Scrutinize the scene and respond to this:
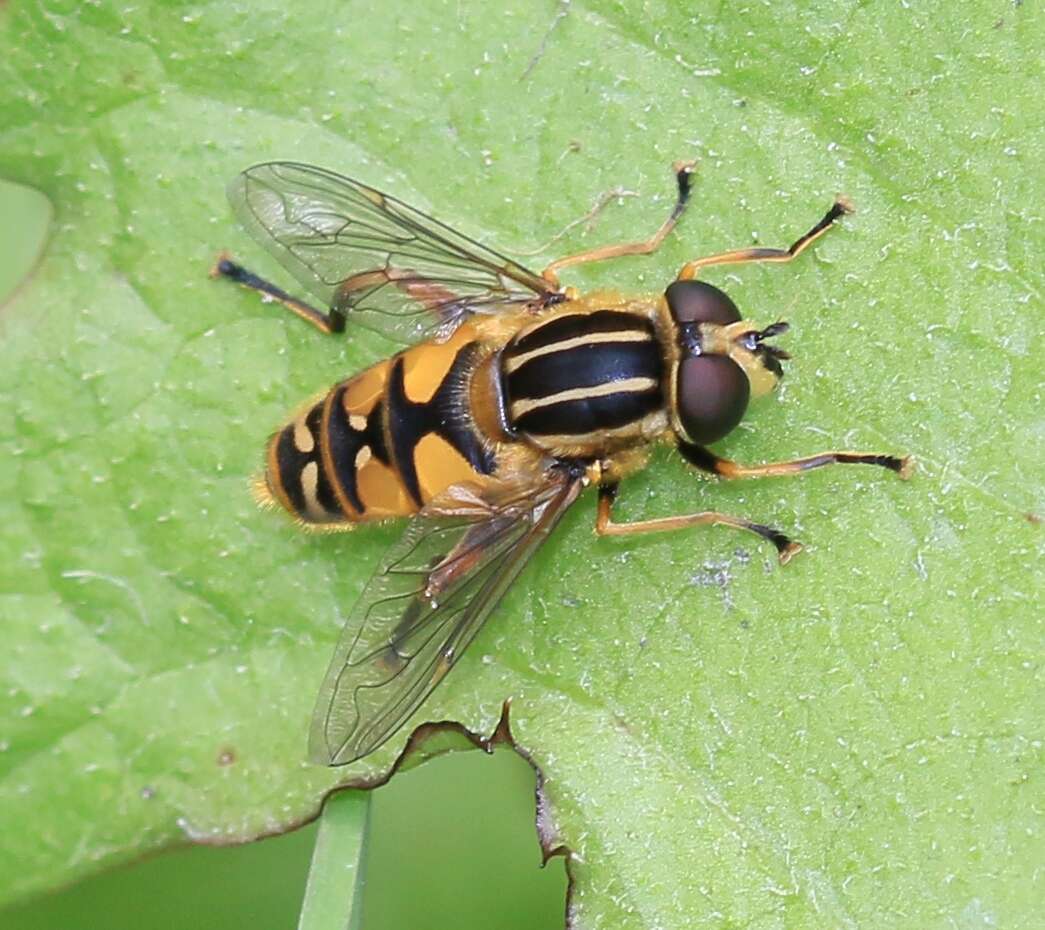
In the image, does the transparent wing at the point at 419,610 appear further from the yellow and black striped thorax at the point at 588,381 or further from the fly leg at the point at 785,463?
the fly leg at the point at 785,463

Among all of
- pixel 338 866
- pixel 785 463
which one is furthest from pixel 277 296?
pixel 338 866

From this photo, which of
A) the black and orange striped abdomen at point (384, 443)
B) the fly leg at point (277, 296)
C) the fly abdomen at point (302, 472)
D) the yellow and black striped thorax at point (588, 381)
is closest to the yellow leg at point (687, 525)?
the yellow and black striped thorax at point (588, 381)

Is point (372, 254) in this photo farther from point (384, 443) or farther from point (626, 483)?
point (626, 483)

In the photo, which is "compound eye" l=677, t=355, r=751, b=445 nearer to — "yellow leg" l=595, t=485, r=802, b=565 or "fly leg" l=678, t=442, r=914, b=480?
"fly leg" l=678, t=442, r=914, b=480

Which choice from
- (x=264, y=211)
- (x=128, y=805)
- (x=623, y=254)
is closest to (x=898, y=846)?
(x=623, y=254)

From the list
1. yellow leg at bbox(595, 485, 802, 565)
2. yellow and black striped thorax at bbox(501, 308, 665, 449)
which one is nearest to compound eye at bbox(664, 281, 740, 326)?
yellow and black striped thorax at bbox(501, 308, 665, 449)

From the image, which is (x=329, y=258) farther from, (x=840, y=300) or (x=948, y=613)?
(x=948, y=613)
